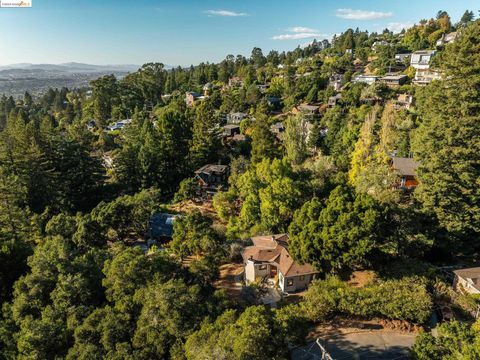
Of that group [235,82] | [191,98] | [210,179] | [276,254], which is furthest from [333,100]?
[276,254]

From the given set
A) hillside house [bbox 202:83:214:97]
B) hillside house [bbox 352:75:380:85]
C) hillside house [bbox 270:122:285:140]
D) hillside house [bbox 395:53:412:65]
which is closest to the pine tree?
hillside house [bbox 270:122:285:140]

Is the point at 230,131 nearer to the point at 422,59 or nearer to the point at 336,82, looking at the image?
the point at 336,82

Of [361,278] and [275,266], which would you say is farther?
[275,266]

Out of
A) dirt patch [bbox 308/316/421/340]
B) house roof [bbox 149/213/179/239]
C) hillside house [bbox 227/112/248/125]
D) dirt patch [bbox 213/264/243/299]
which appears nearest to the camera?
dirt patch [bbox 308/316/421/340]

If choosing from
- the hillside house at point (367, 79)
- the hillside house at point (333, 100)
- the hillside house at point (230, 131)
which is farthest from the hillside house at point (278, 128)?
the hillside house at point (367, 79)

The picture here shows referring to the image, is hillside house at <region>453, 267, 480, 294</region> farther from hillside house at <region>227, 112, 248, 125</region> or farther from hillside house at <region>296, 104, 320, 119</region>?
hillside house at <region>227, 112, 248, 125</region>
